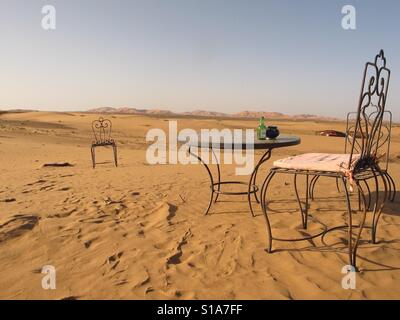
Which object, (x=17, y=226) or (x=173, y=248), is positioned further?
(x=17, y=226)

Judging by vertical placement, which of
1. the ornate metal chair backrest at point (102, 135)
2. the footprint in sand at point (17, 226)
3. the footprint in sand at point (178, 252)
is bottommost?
the footprint in sand at point (178, 252)

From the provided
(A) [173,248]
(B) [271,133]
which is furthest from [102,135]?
(A) [173,248]

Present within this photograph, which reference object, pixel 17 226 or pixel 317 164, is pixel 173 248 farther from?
pixel 17 226

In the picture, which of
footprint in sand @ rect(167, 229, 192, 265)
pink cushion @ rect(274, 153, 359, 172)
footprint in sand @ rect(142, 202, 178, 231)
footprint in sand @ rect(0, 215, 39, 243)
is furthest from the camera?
footprint in sand @ rect(142, 202, 178, 231)

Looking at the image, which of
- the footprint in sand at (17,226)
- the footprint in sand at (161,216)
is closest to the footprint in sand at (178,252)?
the footprint in sand at (161,216)

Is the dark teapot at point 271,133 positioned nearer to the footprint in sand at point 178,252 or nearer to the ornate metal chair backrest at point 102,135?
the footprint in sand at point 178,252

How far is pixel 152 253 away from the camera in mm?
3049

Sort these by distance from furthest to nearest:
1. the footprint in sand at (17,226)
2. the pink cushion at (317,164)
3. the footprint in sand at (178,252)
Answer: the footprint in sand at (17,226), the footprint in sand at (178,252), the pink cushion at (317,164)

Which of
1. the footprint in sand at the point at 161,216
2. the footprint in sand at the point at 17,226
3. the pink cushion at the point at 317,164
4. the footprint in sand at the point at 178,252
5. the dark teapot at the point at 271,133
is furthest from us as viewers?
the dark teapot at the point at 271,133

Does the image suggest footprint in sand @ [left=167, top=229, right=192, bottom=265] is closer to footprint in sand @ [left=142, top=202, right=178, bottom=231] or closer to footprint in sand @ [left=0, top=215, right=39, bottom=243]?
footprint in sand @ [left=142, top=202, right=178, bottom=231]

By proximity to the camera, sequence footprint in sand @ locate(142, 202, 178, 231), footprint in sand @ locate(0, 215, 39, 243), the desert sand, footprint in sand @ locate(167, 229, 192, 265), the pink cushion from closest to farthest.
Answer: the desert sand < the pink cushion < footprint in sand @ locate(167, 229, 192, 265) < footprint in sand @ locate(0, 215, 39, 243) < footprint in sand @ locate(142, 202, 178, 231)

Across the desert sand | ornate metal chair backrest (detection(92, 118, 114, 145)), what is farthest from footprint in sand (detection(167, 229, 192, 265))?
ornate metal chair backrest (detection(92, 118, 114, 145))
